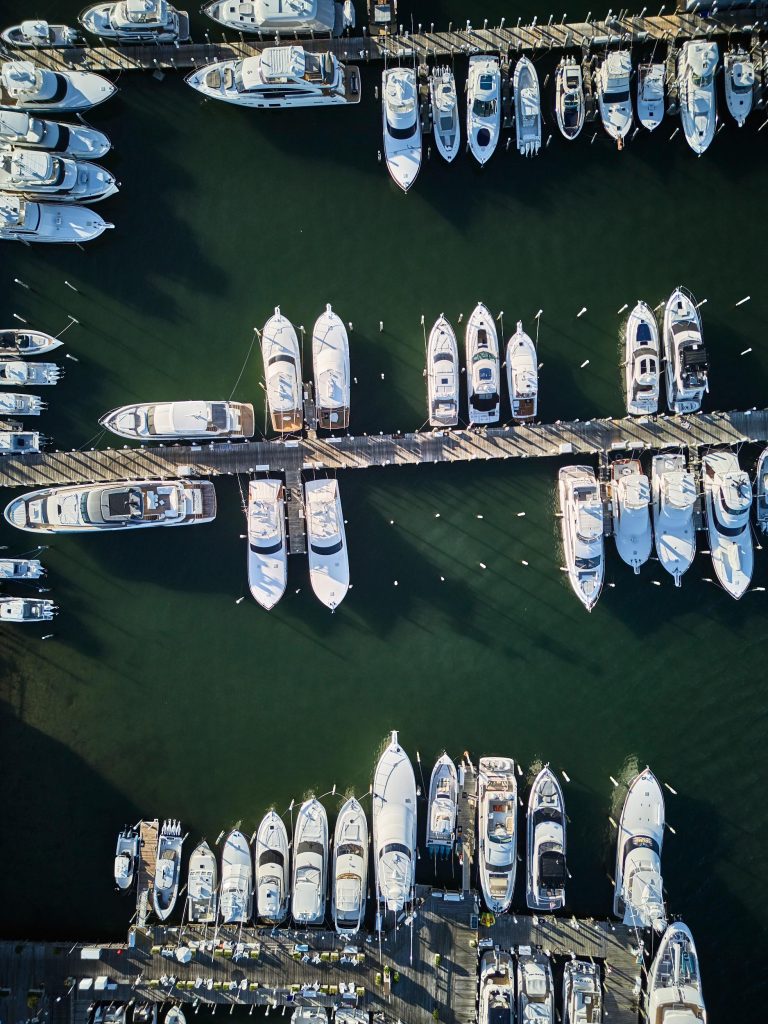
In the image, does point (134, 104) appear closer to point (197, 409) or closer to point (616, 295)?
point (197, 409)

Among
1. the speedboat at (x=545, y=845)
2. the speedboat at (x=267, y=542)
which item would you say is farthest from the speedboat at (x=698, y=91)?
the speedboat at (x=545, y=845)

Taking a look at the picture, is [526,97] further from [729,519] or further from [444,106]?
[729,519]

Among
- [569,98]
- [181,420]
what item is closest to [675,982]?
[181,420]

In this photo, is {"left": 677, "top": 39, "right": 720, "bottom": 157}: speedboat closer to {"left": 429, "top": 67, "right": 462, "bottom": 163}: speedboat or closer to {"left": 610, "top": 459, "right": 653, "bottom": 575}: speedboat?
{"left": 429, "top": 67, "right": 462, "bottom": 163}: speedboat

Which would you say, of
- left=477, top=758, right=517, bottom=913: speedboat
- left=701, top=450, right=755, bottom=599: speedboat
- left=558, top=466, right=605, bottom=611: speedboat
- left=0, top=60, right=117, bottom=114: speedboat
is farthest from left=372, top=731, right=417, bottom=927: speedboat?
Result: left=0, top=60, right=117, bottom=114: speedboat

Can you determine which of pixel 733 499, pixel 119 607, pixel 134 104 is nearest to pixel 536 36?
pixel 134 104

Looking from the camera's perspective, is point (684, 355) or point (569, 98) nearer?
point (684, 355)
